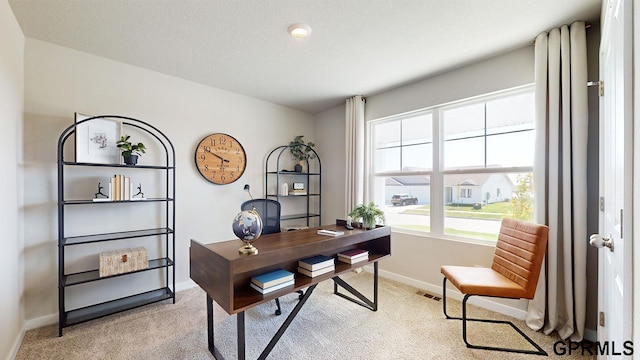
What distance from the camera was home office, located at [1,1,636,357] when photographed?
82.3 inches

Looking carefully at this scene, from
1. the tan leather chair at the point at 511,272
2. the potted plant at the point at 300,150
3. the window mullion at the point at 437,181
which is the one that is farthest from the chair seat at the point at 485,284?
the potted plant at the point at 300,150

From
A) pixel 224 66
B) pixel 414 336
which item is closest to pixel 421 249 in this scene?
pixel 414 336

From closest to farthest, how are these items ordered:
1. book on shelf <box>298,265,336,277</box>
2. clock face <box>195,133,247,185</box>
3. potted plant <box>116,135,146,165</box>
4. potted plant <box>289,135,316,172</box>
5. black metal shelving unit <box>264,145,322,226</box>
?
book on shelf <box>298,265,336,277</box> < potted plant <box>116,135,146,165</box> < clock face <box>195,133,247,185</box> < black metal shelving unit <box>264,145,322,226</box> < potted plant <box>289,135,316,172</box>

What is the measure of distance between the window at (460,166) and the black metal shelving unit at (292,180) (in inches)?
43.5

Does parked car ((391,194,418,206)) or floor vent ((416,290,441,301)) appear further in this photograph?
parked car ((391,194,418,206))

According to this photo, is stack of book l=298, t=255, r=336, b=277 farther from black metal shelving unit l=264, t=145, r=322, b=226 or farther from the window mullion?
black metal shelving unit l=264, t=145, r=322, b=226

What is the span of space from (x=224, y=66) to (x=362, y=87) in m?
1.68

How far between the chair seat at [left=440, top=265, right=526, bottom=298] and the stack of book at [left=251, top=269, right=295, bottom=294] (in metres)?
1.32

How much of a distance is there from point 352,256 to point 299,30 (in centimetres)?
193

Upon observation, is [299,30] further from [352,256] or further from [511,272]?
[511,272]

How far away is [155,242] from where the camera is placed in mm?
2885

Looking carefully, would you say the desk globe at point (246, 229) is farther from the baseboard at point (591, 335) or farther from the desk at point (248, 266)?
the baseboard at point (591, 335)

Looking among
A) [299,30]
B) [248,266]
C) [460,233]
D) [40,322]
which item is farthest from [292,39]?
[40,322]

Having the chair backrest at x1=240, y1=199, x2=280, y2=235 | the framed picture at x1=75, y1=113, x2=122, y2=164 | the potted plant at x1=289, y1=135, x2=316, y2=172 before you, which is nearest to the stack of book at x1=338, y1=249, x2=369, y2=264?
the chair backrest at x1=240, y1=199, x2=280, y2=235
